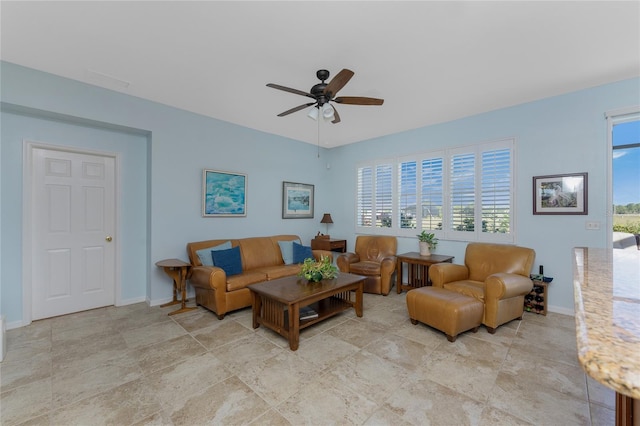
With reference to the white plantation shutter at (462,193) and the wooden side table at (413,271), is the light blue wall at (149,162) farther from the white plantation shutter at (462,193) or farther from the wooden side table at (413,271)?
the white plantation shutter at (462,193)

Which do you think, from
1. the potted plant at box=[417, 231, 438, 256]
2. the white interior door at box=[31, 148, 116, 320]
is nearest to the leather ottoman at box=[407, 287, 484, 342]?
the potted plant at box=[417, 231, 438, 256]

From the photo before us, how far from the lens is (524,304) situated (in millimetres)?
3498

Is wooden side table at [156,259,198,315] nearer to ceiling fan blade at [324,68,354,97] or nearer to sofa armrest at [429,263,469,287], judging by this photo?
ceiling fan blade at [324,68,354,97]

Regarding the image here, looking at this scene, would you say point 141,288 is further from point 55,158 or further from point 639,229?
point 639,229

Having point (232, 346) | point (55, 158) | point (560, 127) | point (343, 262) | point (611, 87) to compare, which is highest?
point (611, 87)

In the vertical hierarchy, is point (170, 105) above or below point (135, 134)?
above

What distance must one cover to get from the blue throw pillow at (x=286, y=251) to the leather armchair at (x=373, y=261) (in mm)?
826

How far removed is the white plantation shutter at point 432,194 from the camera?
14.9 feet

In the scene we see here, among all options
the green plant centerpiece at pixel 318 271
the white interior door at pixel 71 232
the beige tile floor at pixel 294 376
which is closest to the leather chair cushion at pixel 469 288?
the beige tile floor at pixel 294 376

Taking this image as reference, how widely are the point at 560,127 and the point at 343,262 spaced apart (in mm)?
3512

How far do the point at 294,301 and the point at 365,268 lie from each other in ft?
6.79

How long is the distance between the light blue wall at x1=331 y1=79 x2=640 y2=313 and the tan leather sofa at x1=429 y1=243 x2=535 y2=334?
0.50 metres

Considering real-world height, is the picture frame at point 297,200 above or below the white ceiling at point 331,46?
below

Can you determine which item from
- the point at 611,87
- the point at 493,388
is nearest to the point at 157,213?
the point at 493,388
